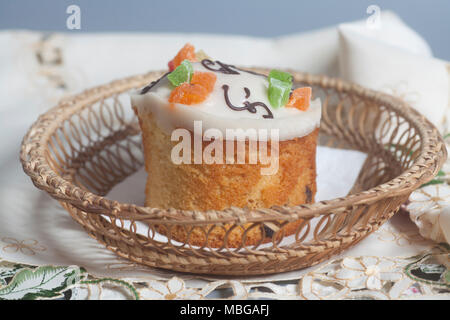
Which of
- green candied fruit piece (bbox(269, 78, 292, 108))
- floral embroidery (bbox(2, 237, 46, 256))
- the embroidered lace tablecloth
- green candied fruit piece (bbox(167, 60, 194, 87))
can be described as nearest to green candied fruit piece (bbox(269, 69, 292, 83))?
green candied fruit piece (bbox(269, 78, 292, 108))

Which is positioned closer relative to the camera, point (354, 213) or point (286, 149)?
point (354, 213)

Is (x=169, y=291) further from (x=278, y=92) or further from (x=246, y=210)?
(x=278, y=92)

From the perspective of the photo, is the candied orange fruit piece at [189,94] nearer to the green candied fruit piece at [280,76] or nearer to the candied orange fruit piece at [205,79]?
Result: the candied orange fruit piece at [205,79]

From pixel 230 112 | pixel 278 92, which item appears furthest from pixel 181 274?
pixel 278 92

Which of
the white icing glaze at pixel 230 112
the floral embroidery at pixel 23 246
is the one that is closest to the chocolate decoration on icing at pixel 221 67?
the white icing glaze at pixel 230 112
